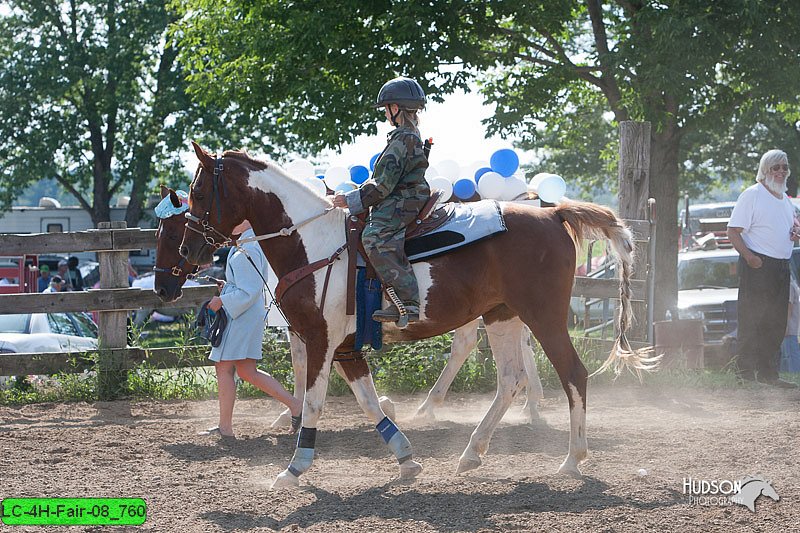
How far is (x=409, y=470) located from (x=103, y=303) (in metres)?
5.00

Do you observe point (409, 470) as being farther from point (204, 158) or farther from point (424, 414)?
point (204, 158)

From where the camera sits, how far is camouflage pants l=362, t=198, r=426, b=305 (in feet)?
20.4

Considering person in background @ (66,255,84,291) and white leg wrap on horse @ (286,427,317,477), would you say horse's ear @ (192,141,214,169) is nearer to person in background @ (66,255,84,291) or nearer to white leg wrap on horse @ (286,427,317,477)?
white leg wrap on horse @ (286,427,317,477)

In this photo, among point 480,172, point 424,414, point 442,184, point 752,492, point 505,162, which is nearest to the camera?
point 752,492

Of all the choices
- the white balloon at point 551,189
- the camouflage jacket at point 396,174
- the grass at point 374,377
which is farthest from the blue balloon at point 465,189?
the camouflage jacket at point 396,174

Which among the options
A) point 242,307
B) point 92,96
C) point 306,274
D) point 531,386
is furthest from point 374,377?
point 92,96

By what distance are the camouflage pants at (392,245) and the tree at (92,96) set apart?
25.0m

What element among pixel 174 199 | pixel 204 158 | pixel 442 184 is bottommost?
pixel 174 199

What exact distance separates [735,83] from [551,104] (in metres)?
3.42

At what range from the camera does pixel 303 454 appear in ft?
20.6

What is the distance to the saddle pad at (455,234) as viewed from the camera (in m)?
6.41

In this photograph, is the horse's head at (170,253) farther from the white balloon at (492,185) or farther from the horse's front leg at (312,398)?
the white balloon at (492,185)

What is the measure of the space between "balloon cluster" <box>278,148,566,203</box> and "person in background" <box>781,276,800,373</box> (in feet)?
→ 12.7

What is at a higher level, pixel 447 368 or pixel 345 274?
pixel 345 274
